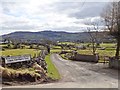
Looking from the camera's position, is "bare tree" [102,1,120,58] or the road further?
"bare tree" [102,1,120,58]

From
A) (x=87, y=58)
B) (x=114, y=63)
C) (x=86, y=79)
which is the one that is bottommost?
(x=87, y=58)

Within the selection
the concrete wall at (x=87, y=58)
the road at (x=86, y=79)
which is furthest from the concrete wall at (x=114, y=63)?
the concrete wall at (x=87, y=58)

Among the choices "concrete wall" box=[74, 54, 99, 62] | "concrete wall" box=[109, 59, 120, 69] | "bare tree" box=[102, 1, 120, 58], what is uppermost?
"bare tree" box=[102, 1, 120, 58]

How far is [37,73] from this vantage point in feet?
76.8

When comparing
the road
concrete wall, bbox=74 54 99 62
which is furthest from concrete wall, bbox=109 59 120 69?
concrete wall, bbox=74 54 99 62

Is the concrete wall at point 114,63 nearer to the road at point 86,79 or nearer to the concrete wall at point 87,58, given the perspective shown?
the road at point 86,79

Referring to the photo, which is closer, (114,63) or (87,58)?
(114,63)

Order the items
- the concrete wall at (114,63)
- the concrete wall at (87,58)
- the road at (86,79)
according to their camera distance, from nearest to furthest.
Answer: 1. the road at (86,79)
2. the concrete wall at (114,63)
3. the concrete wall at (87,58)

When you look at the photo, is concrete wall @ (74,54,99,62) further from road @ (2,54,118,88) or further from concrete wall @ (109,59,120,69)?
road @ (2,54,118,88)

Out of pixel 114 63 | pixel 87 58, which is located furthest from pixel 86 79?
pixel 87 58

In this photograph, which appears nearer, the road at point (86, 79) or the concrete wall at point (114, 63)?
the road at point (86, 79)

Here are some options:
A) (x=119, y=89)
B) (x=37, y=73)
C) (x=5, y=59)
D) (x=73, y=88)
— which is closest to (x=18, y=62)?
(x=5, y=59)

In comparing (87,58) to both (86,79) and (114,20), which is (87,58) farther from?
(86,79)

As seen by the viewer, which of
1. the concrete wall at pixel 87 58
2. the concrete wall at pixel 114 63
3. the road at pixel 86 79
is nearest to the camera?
the road at pixel 86 79
